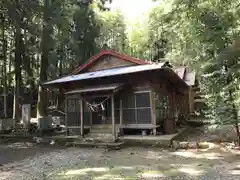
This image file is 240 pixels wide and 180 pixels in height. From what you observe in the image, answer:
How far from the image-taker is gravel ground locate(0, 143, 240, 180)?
6.05 metres

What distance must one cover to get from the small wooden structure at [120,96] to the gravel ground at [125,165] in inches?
85.2

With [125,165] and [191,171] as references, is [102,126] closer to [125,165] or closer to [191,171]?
[125,165]

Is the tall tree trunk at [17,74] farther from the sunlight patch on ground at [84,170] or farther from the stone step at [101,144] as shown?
the sunlight patch on ground at [84,170]

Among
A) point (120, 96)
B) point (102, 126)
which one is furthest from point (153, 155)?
point (102, 126)

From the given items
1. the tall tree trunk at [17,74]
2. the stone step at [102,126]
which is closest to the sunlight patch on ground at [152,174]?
the stone step at [102,126]

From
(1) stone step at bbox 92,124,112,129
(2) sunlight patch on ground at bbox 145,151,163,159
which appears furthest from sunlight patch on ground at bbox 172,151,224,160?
(1) stone step at bbox 92,124,112,129

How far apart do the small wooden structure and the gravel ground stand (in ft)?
7.10

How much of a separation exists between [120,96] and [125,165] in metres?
5.26

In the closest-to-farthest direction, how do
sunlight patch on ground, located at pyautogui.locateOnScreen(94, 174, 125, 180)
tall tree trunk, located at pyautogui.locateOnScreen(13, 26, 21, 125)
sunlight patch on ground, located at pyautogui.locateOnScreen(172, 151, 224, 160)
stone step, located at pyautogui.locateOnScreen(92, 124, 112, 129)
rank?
sunlight patch on ground, located at pyautogui.locateOnScreen(94, 174, 125, 180) < sunlight patch on ground, located at pyautogui.locateOnScreen(172, 151, 224, 160) < stone step, located at pyautogui.locateOnScreen(92, 124, 112, 129) < tall tree trunk, located at pyautogui.locateOnScreen(13, 26, 21, 125)

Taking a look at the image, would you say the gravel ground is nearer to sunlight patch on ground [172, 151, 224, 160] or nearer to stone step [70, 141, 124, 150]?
sunlight patch on ground [172, 151, 224, 160]

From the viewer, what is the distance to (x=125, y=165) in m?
7.25

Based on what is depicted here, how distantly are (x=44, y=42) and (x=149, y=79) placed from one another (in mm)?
7365

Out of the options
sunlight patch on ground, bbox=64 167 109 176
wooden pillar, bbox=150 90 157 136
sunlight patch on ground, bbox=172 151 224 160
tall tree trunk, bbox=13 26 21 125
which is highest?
tall tree trunk, bbox=13 26 21 125

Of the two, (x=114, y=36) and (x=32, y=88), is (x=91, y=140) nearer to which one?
(x=32, y=88)
